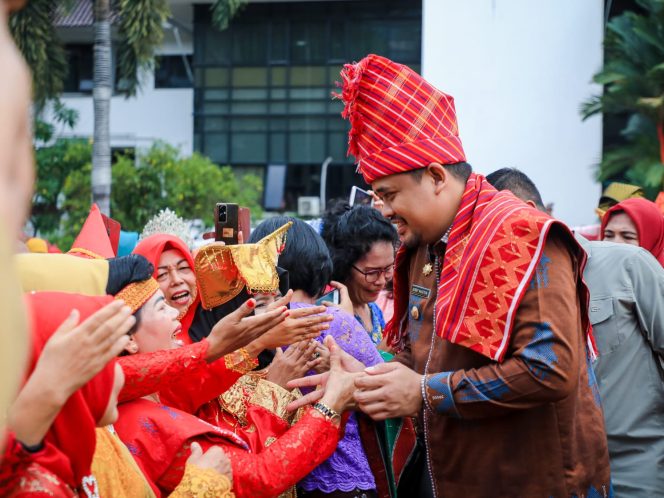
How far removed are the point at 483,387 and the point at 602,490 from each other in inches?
22.8

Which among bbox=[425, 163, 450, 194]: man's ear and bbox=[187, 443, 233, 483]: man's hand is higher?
bbox=[425, 163, 450, 194]: man's ear

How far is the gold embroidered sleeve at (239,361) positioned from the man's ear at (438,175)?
34.2 inches

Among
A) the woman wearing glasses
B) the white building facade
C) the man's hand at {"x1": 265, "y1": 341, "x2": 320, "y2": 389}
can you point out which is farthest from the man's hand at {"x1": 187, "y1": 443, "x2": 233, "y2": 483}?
the white building facade

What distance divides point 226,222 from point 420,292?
87cm

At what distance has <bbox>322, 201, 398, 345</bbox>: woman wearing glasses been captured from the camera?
4406 millimetres

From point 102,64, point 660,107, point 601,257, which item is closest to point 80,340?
point 601,257

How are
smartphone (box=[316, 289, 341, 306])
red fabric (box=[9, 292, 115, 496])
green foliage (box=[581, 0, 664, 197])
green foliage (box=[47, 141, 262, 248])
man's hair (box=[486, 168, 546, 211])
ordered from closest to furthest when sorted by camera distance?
red fabric (box=[9, 292, 115, 496])
man's hair (box=[486, 168, 546, 211])
smartphone (box=[316, 289, 341, 306])
green foliage (box=[47, 141, 262, 248])
green foliage (box=[581, 0, 664, 197])

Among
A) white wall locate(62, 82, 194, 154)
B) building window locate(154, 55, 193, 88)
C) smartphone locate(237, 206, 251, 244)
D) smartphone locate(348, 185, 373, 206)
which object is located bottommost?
smartphone locate(237, 206, 251, 244)

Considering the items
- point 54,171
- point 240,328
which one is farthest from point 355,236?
point 54,171

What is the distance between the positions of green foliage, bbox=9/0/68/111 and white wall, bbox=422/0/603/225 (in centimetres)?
1042

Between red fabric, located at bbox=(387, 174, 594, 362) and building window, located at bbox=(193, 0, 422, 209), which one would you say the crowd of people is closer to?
red fabric, located at bbox=(387, 174, 594, 362)

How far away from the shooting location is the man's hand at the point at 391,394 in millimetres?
2580

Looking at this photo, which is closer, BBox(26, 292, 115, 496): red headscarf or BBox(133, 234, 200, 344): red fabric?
BBox(26, 292, 115, 496): red headscarf

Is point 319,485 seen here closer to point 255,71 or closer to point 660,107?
point 660,107
